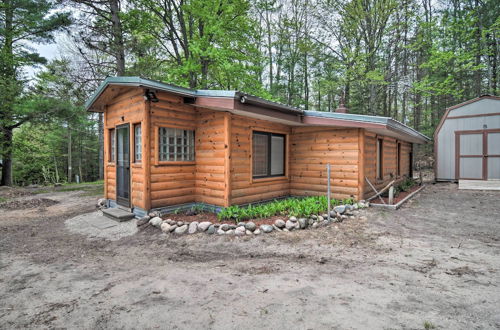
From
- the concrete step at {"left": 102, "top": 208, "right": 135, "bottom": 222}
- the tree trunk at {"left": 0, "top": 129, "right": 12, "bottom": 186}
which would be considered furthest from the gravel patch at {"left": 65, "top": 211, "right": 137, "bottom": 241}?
the tree trunk at {"left": 0, "top": 129, "right": 12, "bottom": 186}

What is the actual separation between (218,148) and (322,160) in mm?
3473

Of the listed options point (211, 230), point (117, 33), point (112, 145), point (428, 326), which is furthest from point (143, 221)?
point (117, 33)

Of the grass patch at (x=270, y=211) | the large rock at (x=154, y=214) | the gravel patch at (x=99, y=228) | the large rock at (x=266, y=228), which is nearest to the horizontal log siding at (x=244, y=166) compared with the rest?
the grass patch at (x=270, y=211)

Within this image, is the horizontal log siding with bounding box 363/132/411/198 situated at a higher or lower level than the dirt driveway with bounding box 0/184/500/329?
higher

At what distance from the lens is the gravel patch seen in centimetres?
508

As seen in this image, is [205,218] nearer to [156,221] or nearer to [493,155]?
[156,221]

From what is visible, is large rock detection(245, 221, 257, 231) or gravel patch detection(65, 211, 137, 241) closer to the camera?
large rock detection(245, 221, 257, 231)

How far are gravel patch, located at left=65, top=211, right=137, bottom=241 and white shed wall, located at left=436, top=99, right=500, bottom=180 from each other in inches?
572

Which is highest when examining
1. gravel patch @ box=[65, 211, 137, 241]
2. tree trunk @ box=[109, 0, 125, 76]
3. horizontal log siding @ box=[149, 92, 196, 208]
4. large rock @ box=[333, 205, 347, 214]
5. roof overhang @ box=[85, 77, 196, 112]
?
tree trunk @ box=[109, 0, 125, 76]

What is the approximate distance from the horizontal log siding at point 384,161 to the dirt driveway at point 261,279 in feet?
8.79

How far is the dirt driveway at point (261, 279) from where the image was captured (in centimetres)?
226

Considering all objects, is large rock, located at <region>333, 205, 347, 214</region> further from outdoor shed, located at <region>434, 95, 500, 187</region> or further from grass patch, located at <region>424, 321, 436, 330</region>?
outdoor shed, located at <region>434, 95, 500, 187</region>

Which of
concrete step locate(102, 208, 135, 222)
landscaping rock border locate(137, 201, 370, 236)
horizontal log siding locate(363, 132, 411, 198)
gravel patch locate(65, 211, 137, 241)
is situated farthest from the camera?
horizontal log siding locate(363, 132, 411, 198)

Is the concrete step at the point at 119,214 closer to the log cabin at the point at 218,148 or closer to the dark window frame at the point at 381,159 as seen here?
the log cabin at the point at 218,148
